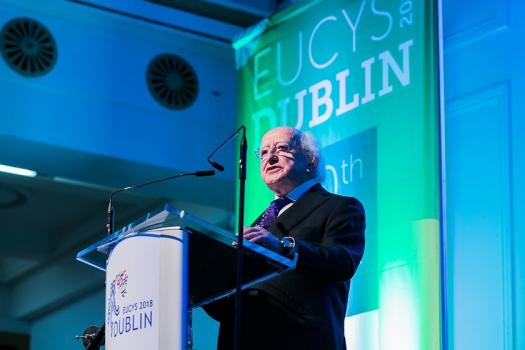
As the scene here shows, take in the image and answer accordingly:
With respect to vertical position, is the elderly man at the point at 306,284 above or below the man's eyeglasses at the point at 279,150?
below

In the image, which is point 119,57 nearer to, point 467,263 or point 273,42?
point 273,42

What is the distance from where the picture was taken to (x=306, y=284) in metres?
2.92

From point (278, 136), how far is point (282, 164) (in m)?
0.10

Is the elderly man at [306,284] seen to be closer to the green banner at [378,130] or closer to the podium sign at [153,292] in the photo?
the podium sign at [153,292]

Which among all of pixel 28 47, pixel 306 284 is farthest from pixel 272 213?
pixel 28 47

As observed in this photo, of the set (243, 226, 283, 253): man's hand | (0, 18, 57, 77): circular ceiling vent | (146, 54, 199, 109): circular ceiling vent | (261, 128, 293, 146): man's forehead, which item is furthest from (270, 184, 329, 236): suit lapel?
(146, 54, 199, 109): circular ceiling vent

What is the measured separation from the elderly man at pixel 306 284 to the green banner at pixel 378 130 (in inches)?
31.7

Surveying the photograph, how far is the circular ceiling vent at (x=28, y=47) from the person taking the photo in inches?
221

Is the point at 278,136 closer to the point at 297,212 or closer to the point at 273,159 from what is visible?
the point at 273,159

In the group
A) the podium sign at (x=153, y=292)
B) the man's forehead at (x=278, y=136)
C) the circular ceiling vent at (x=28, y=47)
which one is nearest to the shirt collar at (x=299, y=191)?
the man's forehead at (x=278, y=136)

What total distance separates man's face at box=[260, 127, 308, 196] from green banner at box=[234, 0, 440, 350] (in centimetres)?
71

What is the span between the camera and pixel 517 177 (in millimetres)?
3773

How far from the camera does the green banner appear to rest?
12.6 ft

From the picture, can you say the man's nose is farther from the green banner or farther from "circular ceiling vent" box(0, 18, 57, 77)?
"circular ceiling vent" box(0, 18, 57, 77)
